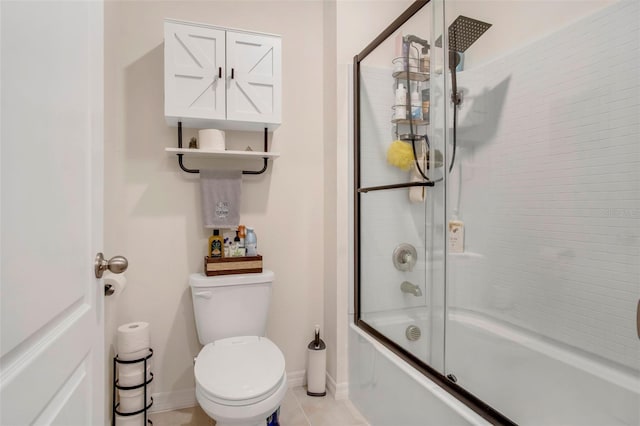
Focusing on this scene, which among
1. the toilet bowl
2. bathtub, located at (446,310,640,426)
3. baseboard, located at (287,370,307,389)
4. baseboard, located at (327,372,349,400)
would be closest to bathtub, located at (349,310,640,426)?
bathtub, located at (446,310,640,426)

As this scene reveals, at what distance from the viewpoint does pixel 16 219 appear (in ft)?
1.51

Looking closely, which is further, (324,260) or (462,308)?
(324,260)

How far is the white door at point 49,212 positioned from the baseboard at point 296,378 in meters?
1.42

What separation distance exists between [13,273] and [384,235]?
1565mm

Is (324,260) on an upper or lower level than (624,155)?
lower

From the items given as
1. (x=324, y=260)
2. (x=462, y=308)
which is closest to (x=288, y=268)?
(x=324, y=260)

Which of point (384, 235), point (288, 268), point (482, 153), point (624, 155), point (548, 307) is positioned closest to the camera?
point (624, 155)

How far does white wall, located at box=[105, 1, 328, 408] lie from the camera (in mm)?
1840

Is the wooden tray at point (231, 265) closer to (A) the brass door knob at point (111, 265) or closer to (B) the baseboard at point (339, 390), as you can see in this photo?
(B) the baseboard at point (339, 390)

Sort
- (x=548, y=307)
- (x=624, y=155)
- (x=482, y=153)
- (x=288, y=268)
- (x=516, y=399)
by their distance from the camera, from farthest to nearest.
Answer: (x=288, y=268), (x=482, y=153), (x=548, y=307), (x=516, y=399), (x=624, y=155)

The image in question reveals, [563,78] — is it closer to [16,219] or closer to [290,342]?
[16,219]

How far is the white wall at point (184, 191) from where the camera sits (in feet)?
6.04

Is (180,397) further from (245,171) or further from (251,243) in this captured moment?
(245,171)

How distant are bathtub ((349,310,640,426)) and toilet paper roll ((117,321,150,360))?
1.14m
